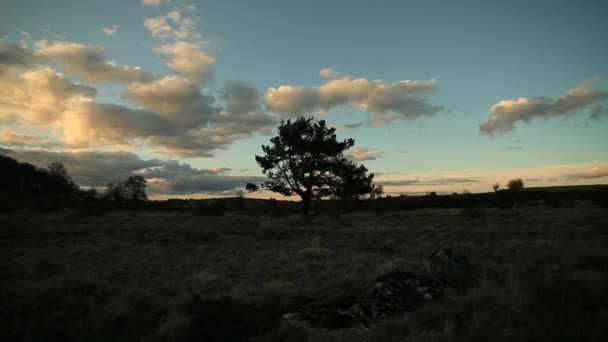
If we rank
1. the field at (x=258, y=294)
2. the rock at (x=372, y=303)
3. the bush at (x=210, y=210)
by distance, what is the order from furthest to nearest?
the bush at (x=210, y=210), the rock at (x=372, y=303), the field at (x=258, y=294)

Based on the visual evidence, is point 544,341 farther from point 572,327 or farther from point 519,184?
point 519,184

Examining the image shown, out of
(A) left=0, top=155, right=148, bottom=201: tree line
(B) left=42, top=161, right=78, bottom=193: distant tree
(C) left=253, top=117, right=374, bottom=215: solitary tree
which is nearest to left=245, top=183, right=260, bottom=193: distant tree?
(C) left=253, top=117, right=374, bottom=215: solitary tree

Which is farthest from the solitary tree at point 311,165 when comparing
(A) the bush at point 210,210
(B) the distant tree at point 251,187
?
(A) the bush at point 210,210

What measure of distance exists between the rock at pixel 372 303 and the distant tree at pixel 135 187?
83405 mm

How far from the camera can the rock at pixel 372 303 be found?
4.08 m

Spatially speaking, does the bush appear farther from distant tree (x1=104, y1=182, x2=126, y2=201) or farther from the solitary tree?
distant tree (x1=104, y1=182, x2=126, y2=201)

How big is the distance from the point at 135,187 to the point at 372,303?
86.0 m

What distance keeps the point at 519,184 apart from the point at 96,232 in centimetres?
9379

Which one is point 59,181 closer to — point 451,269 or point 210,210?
point 210,210

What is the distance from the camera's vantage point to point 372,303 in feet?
14.3

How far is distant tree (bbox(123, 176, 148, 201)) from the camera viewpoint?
76.7m

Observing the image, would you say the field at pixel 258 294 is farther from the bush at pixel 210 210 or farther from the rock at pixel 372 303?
→ the bush at pixel 210 210

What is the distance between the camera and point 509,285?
17.1ft

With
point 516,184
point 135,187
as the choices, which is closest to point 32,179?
point 135,187
